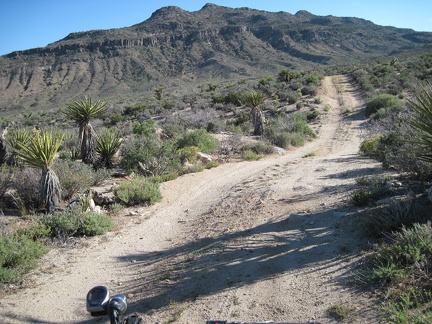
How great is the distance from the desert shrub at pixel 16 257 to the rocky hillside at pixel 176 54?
193 feet

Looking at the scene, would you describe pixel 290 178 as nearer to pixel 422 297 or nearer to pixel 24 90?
pixel 422 297

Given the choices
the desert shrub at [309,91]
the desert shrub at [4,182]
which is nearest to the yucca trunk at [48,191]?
the desert shrub at [4,182]

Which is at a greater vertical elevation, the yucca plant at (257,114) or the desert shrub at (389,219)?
the yucca plant at (257,114)

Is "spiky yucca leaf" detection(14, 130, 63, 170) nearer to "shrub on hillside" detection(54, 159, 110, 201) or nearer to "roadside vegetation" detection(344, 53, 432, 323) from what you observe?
"shrub on hillside" detection(54, 159, 110, 201)

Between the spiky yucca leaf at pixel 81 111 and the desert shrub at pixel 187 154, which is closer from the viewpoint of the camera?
the spiky yucca leaf at pixel 81 111

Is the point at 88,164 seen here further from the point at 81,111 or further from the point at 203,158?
the point at 203,158

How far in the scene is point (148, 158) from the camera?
39.7 feet

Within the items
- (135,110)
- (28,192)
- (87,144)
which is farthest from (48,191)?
(135,110)

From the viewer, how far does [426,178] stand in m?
7.08

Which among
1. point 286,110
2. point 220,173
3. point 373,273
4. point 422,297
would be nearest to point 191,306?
point 373,273

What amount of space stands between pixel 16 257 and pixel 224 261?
11.1ft

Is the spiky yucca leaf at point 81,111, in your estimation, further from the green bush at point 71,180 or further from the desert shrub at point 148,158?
the green bush at point 71,180

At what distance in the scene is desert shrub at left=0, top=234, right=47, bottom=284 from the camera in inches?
213

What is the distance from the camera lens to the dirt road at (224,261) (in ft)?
14.3
